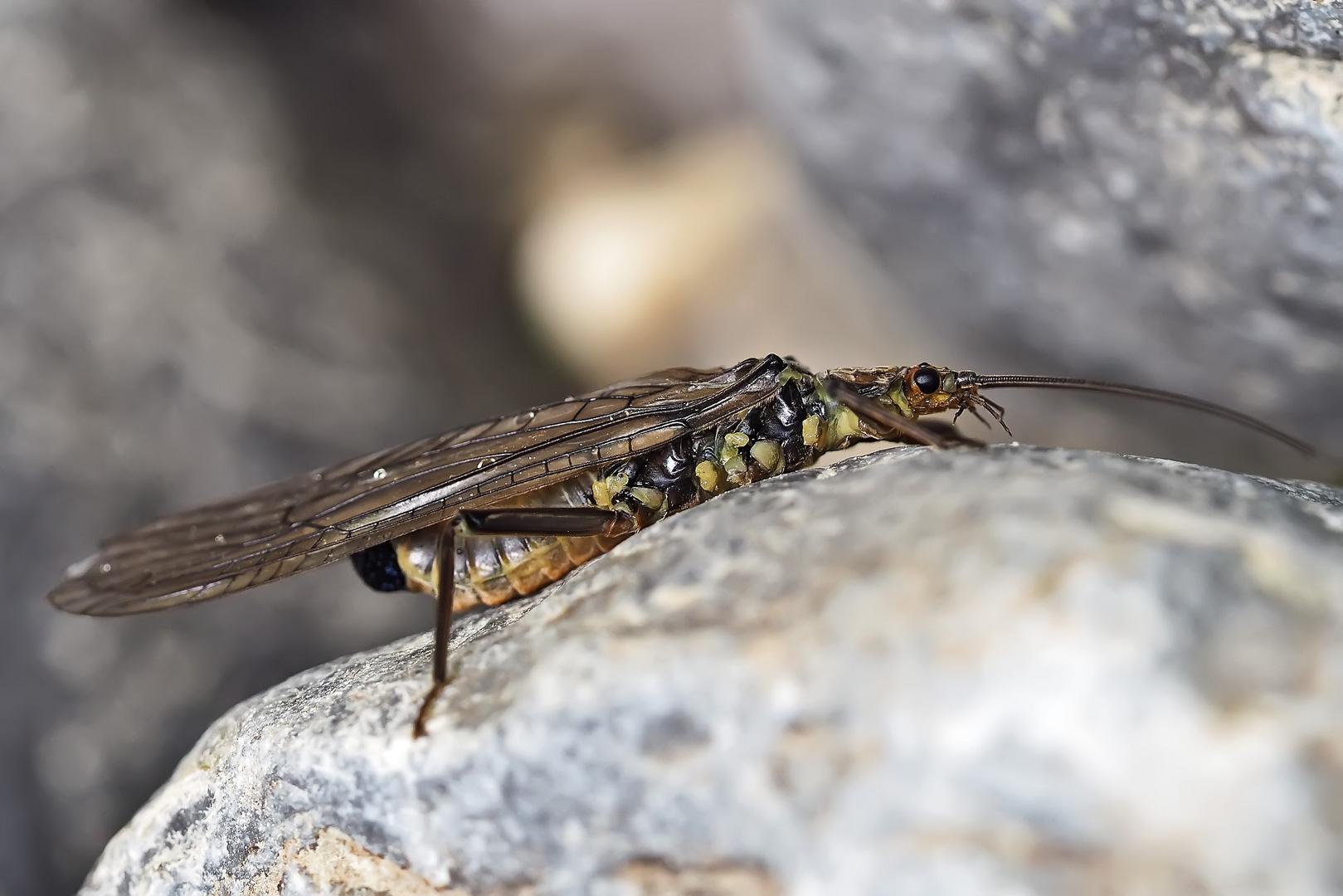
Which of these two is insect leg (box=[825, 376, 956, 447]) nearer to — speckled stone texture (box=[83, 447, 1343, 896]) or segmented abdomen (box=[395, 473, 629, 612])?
speckled stone texture (box=[83, 447, 1343, 896])

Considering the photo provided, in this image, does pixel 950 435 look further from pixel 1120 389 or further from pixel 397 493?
pixel 397 493

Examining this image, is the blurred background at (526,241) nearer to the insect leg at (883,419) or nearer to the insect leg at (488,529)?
the insect leg at (883,419)

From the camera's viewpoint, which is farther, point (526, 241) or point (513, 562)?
point (526, 241)

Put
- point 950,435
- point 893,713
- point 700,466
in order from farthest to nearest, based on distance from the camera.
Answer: point 700,466 < point 950,435 < point 893,713

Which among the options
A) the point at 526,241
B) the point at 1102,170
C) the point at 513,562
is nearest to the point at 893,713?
the point at 513,562

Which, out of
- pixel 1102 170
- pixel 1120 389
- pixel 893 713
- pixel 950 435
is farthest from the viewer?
pixel 1102 170

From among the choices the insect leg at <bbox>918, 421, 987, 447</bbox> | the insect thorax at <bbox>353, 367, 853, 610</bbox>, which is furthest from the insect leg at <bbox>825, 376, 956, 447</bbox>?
the insect thorax at <bbox>353, 367, 853, 610</bbox>

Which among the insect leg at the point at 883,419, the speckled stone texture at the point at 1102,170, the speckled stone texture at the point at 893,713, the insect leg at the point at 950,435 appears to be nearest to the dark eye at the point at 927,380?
the insect leg at the point at 883,419

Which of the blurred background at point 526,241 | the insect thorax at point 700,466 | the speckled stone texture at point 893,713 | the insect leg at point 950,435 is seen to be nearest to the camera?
the speckled stone texture at point 893,713

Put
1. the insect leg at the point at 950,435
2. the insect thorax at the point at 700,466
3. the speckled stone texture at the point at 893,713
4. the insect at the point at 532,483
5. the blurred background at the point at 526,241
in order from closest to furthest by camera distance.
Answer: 1. the speckled stone texture at the point at 893,713
2. the insect leg at the point at 950,435
3. the insect at the point at 532,483
4. the insect thorax at the point at 700,466
5. the blurred background at the point at 526,241
